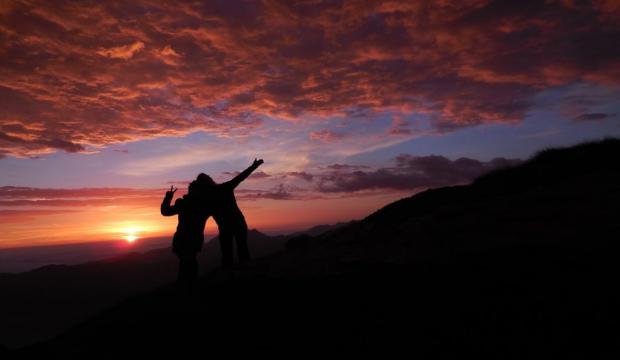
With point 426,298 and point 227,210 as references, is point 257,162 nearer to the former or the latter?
point 227,210

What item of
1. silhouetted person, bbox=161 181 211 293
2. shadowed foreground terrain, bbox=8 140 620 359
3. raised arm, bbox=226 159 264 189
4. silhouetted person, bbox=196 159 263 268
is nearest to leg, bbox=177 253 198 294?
silhouetted person, bbox=161 181 211 293

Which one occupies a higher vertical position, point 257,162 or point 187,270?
point 257,162

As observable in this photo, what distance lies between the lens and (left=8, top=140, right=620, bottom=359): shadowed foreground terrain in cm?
530

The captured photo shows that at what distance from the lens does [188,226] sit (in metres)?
11.0

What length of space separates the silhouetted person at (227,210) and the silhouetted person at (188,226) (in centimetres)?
34

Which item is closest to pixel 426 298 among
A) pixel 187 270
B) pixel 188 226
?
pixel 187 270

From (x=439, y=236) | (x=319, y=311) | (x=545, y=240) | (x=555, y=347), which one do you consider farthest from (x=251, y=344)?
(x=545, y=240)

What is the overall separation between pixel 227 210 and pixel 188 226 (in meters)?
1.32

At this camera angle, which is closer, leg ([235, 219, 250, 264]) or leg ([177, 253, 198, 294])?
leg ([177, 253, 198, 294])

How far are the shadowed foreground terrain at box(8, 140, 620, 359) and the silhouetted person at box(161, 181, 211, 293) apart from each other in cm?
76

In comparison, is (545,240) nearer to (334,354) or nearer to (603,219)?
(603,219)

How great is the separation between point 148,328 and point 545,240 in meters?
8.28

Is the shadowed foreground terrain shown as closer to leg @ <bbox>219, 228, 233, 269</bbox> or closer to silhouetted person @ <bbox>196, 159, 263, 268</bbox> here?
leg @ <bbox>219, 228, 233, 269</bbox>

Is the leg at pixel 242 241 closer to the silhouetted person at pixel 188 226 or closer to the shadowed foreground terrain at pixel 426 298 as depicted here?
the silhouetted person at pixel 188 226
